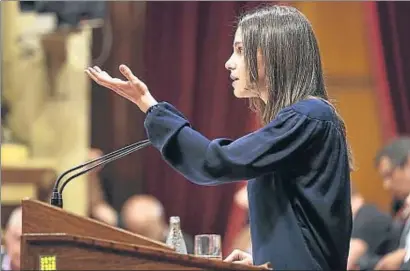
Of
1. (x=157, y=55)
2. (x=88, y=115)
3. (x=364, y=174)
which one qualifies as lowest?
(x=364, y=174)

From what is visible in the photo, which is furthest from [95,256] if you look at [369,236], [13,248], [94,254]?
[369,236]

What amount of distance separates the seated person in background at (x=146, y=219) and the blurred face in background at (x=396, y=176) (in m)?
1.01

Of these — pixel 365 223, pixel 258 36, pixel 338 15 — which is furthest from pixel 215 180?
pixel 338 15

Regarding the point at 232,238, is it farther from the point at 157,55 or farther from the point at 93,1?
the point at 93,1

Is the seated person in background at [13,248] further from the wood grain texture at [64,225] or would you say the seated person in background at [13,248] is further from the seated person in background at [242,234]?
the wood grain texture at [64,225]

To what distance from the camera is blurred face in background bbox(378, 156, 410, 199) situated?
13.7ft

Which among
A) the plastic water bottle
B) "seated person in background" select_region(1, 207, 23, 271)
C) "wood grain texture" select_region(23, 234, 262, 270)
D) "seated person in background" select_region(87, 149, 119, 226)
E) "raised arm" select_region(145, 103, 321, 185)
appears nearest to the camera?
"wood grain texture" select_region(23, 234, 262, 270)

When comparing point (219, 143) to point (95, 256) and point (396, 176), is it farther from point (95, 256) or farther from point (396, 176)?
point (396, 176)

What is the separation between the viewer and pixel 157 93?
4.95 metres

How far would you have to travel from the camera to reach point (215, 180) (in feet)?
5.13

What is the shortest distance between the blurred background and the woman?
3077mm

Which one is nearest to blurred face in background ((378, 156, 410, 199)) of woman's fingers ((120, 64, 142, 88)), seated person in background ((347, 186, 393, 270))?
seated person in background ((347, 186, 393, 270))

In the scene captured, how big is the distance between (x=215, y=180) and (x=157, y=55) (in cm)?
345

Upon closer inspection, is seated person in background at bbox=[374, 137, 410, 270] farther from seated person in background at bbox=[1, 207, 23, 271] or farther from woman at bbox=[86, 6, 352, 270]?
woman at bbox=[86, 6, 352, 270]
